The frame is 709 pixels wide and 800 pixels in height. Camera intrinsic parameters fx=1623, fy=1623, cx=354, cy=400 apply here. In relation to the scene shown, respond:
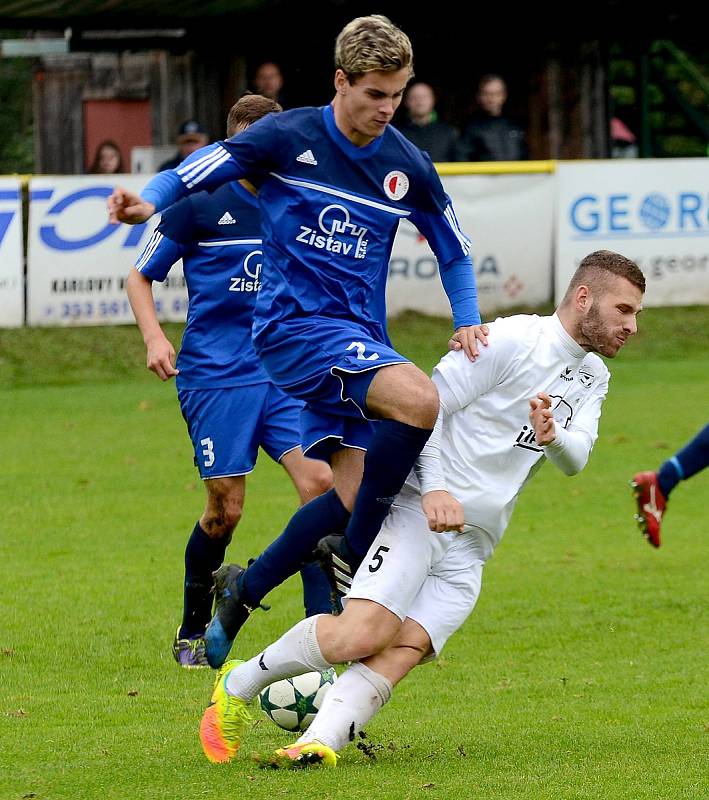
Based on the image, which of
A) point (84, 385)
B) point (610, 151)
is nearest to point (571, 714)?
point (84, 385)

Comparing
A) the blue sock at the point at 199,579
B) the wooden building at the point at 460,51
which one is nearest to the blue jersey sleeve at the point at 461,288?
the blue sock at the point at 199,579

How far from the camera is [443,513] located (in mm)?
5082

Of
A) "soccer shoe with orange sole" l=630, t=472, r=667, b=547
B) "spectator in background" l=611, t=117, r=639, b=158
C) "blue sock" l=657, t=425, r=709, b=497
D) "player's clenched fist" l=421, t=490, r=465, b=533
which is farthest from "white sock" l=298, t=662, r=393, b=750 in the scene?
"spectator in background" l=611, t=117, r=639, b=158

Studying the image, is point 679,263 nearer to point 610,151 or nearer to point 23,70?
point 610,151

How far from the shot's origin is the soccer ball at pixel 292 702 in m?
5.84

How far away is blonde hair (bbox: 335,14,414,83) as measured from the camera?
531cm

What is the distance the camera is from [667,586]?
877 centimetres

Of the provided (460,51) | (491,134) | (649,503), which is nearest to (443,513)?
(649,503)

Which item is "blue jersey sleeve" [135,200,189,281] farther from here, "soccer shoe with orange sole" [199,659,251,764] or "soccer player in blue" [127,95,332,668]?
"soccer shoe with orange sole" [199,659,251,764]

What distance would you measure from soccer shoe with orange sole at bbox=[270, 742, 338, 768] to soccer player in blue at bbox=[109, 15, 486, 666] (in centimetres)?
60

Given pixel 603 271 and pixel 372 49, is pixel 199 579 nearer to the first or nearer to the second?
pixel 603 271

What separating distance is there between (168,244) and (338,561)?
82.0 inches

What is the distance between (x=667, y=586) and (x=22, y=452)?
239 inches

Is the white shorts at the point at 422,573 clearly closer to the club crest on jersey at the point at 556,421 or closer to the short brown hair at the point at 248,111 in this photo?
the club crest on jersey at the point at 556,421
